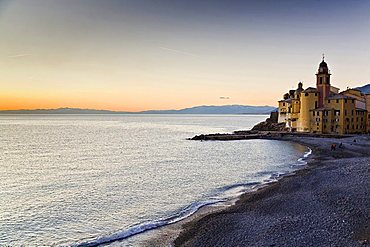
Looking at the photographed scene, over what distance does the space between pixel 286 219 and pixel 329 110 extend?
57327mm

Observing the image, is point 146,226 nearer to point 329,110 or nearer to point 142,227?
point 142,227

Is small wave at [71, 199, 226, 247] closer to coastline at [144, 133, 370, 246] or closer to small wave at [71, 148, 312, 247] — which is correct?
small wave at [71, 148, 312, 247]

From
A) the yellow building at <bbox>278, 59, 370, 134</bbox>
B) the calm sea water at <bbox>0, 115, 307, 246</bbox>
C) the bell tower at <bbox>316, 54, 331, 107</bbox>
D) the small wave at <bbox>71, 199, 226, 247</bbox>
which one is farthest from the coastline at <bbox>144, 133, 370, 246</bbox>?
the bell tower at <bbox>316, 54, 331, 107</bbox>

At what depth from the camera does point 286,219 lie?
54.5 feet

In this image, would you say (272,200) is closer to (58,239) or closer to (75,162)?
(58,239)

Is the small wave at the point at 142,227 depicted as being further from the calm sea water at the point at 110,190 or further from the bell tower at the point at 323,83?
the bell tower at the point at 323,83

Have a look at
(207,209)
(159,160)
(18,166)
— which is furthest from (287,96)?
(207,209)

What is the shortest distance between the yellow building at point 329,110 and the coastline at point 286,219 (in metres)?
46.6

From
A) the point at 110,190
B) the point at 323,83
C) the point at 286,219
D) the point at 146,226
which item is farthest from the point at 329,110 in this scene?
the point at 146,226

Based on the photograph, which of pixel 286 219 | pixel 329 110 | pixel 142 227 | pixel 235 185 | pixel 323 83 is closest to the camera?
pixel 286 219

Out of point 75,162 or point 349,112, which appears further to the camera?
point 349,112

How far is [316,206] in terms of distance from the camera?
18.4 m

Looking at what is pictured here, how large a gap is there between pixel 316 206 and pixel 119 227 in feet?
34.3

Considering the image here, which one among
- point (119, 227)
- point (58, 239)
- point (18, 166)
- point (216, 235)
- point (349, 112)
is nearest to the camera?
point (216, 235)
